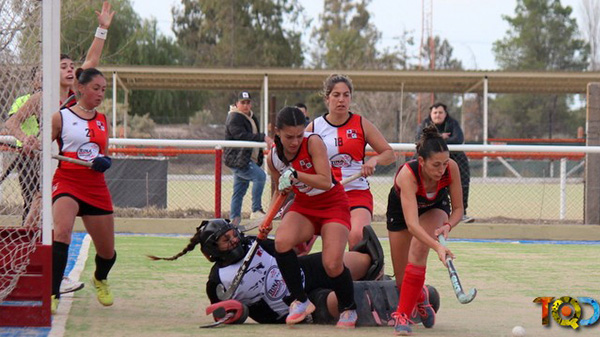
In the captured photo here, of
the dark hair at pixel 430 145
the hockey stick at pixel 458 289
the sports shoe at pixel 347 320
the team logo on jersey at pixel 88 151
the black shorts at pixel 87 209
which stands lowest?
the sports shoe at pixel 347 320

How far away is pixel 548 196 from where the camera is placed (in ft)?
54.3

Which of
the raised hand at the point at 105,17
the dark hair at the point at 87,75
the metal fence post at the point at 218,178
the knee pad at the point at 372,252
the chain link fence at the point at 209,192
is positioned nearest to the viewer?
the dark hair at the point at 87,75

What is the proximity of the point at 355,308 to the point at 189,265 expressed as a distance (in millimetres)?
4005

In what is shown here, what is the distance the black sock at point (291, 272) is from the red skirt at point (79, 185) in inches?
59.4

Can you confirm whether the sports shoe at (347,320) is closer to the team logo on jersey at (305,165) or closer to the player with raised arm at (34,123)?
the team logo on jersey at (305,165)

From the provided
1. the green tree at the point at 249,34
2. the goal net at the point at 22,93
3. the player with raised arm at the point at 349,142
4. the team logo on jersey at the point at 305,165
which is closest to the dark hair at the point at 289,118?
the team logo on jersey at the point at 305,165

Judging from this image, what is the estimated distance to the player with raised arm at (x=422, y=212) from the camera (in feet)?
20.8

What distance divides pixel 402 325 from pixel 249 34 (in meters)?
51.2

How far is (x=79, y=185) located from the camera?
715 centimetres

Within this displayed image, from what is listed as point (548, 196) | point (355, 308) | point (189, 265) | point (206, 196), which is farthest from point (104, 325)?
point (548, 196)

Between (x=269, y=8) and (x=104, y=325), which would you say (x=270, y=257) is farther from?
(x=269, y=8)

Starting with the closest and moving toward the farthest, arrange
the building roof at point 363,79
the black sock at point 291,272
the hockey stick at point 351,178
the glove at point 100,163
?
the black sock at point 291,272
the glove at point 100,163
the hockey stick at point 351,178
the building roof at point 363,79

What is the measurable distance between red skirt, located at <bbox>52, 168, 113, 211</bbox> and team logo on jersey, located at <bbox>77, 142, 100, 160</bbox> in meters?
0.11

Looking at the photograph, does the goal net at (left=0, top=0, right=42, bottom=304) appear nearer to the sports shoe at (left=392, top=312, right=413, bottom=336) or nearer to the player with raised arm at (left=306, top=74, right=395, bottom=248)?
the player with raised arm at (left=306, top=74, right=395, bottom=248)
